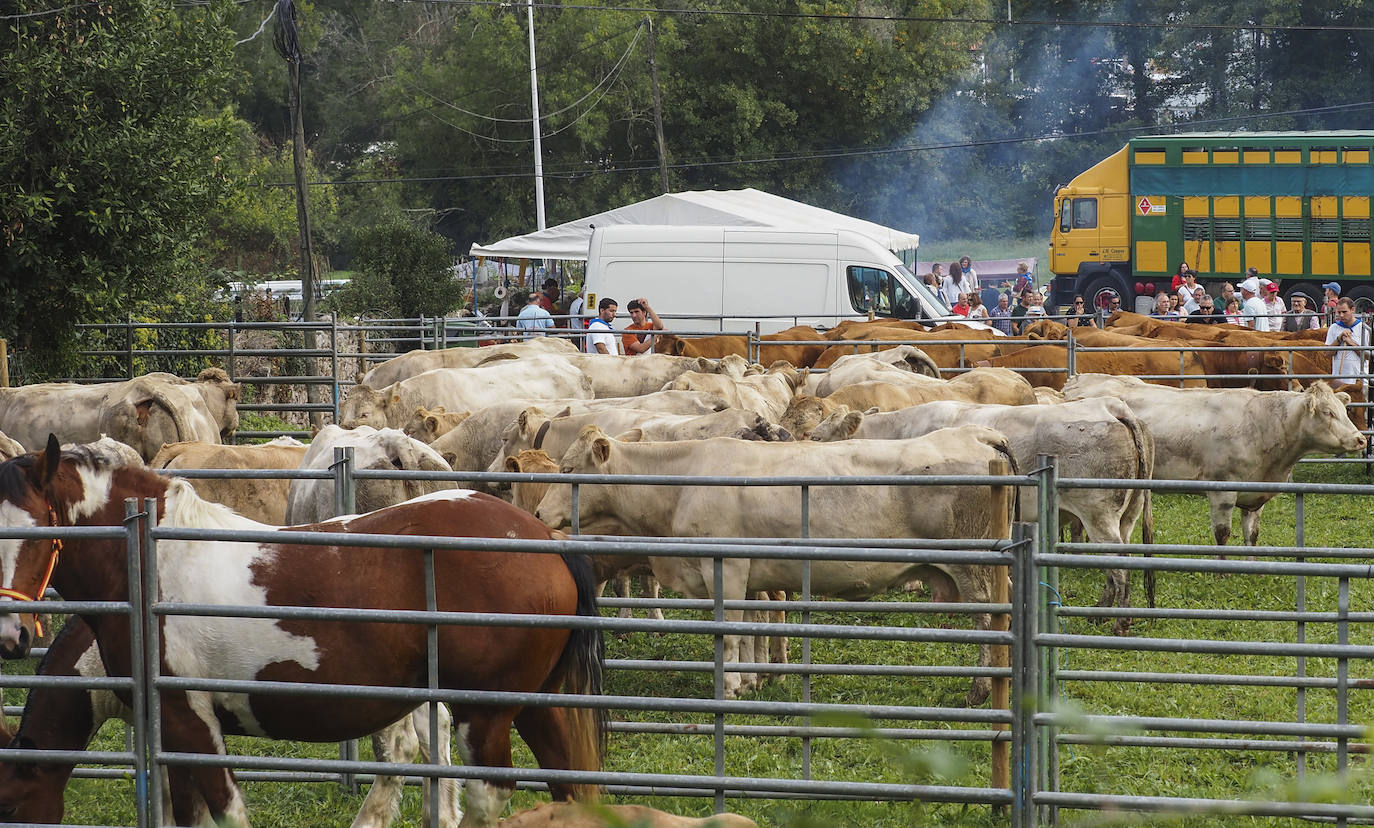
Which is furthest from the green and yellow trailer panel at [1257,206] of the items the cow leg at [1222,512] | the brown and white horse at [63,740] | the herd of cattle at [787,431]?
the brown and white horse at [63,740]

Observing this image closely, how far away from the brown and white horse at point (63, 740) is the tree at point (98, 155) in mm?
8897

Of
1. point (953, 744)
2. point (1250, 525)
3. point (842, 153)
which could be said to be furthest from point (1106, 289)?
point (953, 744)

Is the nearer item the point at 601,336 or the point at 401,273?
the point at 601,336

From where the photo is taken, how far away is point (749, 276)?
863 inches

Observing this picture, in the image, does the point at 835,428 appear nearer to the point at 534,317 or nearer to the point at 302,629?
the point at 302,629

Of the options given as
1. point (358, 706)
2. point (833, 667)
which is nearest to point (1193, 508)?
point (833, 667)

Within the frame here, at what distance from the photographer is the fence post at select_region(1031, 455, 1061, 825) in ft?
18.6

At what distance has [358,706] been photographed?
16.9 feet

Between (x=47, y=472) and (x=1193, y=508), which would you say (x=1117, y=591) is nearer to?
(x=1193, y=508)

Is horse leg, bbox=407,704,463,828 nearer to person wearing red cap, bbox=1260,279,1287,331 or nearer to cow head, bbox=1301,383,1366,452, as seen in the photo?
cow head, bbox=1301,383,1366,452

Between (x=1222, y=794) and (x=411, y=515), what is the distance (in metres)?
3.78

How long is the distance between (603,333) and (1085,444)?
804 cm

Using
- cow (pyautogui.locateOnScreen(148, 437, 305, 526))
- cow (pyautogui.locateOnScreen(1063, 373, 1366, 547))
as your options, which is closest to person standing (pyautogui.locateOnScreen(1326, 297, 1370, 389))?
cow (pyautogui.locateOnScreen(1063, 373, 1366, 547))

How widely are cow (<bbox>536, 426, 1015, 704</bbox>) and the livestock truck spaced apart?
2485 centimetres
